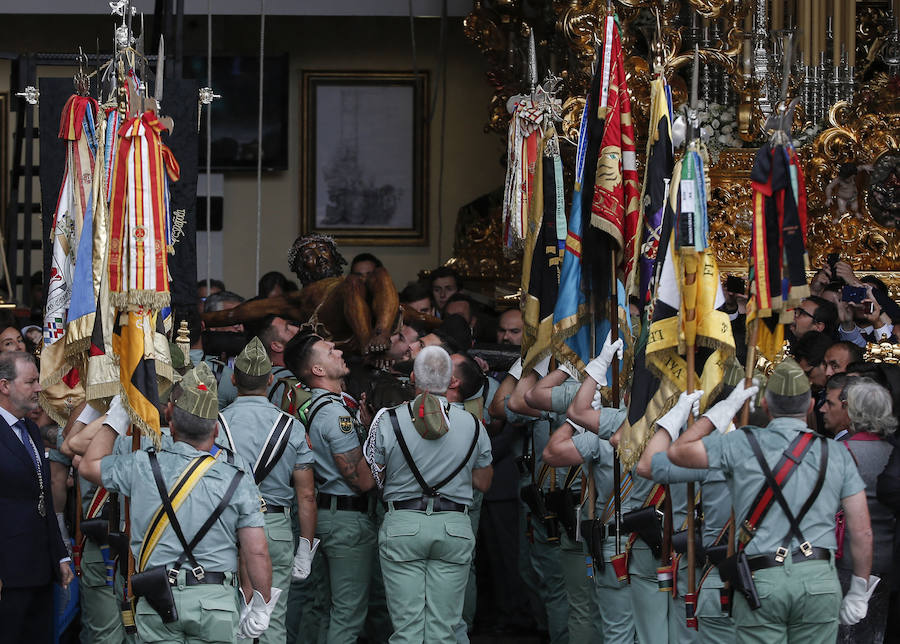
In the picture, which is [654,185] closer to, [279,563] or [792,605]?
[792,605]

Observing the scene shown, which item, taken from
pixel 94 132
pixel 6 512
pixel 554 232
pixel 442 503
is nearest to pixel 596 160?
pixel 554 232

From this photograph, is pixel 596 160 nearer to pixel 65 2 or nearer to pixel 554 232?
pixel 554 232

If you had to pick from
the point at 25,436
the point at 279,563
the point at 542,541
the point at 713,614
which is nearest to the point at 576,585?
the point at 542,541

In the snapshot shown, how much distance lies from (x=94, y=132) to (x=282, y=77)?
6.38 m

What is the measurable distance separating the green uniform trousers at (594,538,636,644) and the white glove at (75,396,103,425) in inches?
92.0

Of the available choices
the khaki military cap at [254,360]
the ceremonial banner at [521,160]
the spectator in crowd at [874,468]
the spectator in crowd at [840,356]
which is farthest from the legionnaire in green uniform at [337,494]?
the spectator in crowd at [840,356]

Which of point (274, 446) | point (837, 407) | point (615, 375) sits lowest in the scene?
point (274, 446)

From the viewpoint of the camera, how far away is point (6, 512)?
22.0 feet

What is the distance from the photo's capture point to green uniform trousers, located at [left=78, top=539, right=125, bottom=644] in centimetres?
711

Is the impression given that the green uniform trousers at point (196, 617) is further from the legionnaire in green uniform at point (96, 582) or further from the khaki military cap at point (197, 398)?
the legionnaire in green uniform at point (96, 582)

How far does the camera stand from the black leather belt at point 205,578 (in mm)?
5645

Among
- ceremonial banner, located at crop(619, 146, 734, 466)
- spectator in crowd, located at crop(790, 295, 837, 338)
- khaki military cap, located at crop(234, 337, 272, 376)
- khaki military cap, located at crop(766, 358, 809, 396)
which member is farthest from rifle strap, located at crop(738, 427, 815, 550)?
spectator in crowd, located at crop(790, 295, 837, 338)

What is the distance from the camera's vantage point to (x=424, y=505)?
7.07 metres

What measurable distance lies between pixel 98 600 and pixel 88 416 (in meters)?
1.15
